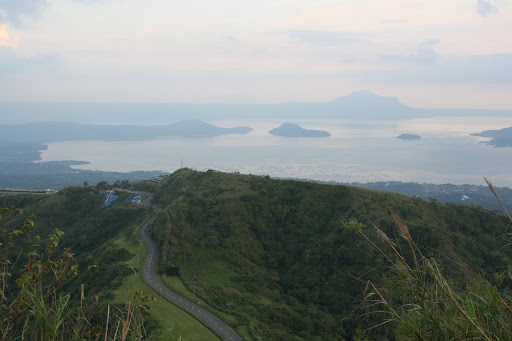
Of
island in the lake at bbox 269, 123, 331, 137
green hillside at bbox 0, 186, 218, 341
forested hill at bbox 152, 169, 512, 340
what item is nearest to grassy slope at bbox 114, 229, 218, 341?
green hillside at bbox 0, 186, 218, 341

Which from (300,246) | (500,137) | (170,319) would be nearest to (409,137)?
(500,137)

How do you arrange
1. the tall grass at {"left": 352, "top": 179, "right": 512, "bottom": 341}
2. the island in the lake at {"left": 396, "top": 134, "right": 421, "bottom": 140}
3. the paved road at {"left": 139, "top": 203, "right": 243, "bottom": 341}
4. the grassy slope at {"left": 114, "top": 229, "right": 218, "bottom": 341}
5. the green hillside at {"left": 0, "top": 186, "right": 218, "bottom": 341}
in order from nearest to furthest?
1. the tall grass at {"left": 352, "top": 179, "right": 512, "bottom": 341}
2. the grassy slope at {"left": 114, "top": 229, "right": 218, "bottom": 341}
3. the green hillside at {"left": 0, "top": 186, "right": 218, "bottom": 341}
4. the paved road at {"left": 139, "top": 203, "right": 243, "bottom": 341}
5. the island in the lake at {"left": 396, "top": 134, "right": 421, "bottom": 140}

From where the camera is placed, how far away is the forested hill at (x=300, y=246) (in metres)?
17.0

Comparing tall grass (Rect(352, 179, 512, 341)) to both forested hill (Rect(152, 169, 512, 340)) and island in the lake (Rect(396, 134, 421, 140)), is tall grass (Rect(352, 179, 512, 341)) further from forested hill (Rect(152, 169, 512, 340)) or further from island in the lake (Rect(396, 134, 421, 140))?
island in the lake (Rect(396, 134, 421, 140))

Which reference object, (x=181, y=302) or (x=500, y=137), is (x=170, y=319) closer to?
(x=181, y=302)

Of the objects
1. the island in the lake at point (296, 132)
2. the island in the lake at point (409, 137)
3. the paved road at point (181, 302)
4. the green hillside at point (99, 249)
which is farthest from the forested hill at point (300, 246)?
the island in the lake at point (296, 132)

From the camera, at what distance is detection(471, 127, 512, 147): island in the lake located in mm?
102025

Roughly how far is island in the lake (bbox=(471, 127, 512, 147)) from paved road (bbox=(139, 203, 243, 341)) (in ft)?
355

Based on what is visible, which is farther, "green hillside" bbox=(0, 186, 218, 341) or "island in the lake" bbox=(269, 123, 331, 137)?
"island in the lake" bbox=(269, 123, 331, 137)

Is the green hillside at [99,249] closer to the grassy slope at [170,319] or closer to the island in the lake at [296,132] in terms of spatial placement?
the grassy slope at [170,319]

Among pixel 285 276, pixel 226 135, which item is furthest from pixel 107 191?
pixel 226 135

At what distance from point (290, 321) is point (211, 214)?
1163 centimetres

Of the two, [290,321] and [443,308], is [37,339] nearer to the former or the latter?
[443,308]

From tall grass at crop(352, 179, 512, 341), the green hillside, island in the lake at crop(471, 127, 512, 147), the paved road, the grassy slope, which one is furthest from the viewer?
island in the lake at crop(471, 127, 512, 147)
